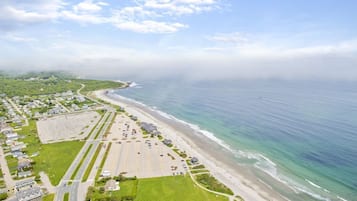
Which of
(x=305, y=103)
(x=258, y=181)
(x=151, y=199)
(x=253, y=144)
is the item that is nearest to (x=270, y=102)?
(x=305, y=103)

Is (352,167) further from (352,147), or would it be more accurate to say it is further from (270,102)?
(270,102)

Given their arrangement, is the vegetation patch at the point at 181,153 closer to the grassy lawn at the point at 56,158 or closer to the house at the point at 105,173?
the house at the point at 105,173

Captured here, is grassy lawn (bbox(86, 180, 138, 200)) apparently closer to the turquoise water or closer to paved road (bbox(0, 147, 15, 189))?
paved road (bbox(0, 147, 15, 189))

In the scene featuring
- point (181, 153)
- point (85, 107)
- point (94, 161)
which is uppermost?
point (85, 107)

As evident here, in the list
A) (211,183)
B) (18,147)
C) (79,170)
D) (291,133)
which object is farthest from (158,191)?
(291,133)

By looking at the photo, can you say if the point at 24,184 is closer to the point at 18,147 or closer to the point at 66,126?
the point at 18,147

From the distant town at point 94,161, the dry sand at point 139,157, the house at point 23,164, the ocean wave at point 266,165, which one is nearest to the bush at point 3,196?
the distant town at point 94,161
